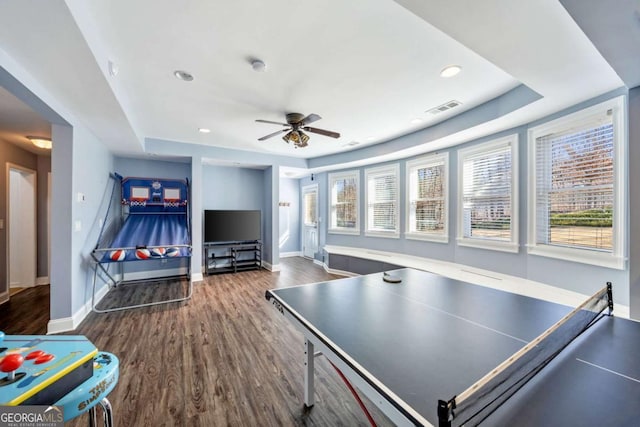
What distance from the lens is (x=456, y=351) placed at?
1.11m

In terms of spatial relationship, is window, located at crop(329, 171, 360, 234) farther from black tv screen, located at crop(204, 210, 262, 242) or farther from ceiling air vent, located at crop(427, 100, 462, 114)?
ceiling air vent, located at crop(427, 100, 462, 114)

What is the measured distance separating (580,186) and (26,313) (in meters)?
6.89

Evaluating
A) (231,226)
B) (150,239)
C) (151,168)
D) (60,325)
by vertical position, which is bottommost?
(60,325)

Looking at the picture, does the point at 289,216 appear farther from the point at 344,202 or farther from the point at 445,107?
the point at 445,107

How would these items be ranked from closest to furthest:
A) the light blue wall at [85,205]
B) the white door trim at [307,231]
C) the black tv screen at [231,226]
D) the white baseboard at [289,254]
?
1. the light blue wall at [85,205]
2. the black tv screen at [231,226]
3. the white door trim at [307,231]
4. the white baseboard at [289,254]

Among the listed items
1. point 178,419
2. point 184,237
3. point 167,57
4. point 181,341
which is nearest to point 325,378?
point 178,419

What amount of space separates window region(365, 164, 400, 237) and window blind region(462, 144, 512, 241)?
1.39 metres

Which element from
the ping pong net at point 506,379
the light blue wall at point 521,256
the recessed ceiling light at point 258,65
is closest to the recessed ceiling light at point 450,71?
the light blue wall at point 521,256

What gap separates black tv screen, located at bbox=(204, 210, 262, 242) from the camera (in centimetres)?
573

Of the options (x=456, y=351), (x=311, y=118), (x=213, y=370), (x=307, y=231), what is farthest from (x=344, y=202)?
(x=456, y=351)

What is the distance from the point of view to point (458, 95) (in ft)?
9.75

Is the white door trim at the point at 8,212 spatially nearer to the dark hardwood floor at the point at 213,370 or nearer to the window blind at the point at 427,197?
the dark hardwood floor at the point at 213,370

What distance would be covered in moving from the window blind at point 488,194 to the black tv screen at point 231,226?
4.37 meters

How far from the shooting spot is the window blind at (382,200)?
17.4 feet
